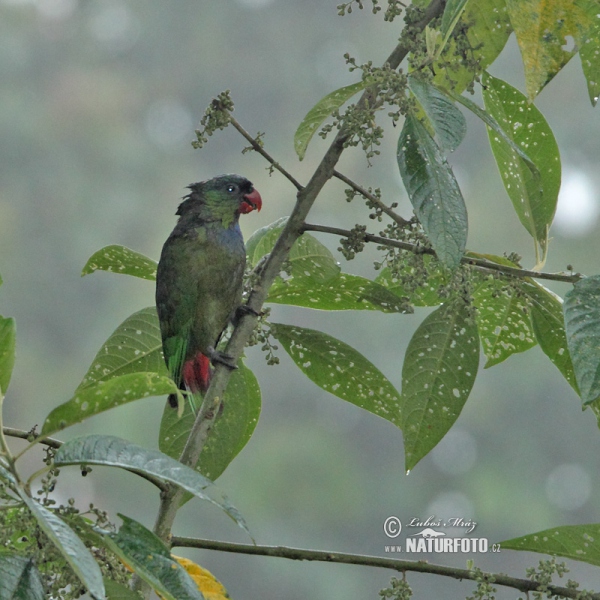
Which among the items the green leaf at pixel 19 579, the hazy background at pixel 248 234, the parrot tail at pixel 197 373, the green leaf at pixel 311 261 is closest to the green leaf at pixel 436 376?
the green leaf at pixel 311 261

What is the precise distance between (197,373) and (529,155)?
975 mm

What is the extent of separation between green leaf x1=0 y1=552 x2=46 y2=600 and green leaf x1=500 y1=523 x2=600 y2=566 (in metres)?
0.54

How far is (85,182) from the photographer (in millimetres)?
13008

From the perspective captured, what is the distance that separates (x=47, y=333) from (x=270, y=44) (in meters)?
5.91

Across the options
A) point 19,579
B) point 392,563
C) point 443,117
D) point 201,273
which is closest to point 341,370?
point 392,563

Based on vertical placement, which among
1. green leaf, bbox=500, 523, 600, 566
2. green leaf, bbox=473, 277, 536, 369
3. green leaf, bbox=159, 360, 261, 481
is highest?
green leaf, bbox=473, 277, 536, 369

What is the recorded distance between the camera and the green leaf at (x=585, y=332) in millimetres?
820

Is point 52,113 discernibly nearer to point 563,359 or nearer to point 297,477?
point 297,477

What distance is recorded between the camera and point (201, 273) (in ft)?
6.01

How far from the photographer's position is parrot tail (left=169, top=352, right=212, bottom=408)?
188 cm

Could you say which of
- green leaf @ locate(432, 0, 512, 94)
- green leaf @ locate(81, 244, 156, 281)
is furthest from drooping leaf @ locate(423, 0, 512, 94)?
green leaf @ locate(81, 244, 156, 281)

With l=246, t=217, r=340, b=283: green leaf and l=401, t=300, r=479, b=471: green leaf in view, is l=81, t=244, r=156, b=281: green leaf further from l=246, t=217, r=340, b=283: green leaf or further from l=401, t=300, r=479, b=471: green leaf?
l=401, t=300, r=479, b=471: green leaf

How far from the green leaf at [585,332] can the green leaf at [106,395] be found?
1.29 ft

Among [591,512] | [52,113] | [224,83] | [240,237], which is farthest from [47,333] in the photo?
[240,237]
